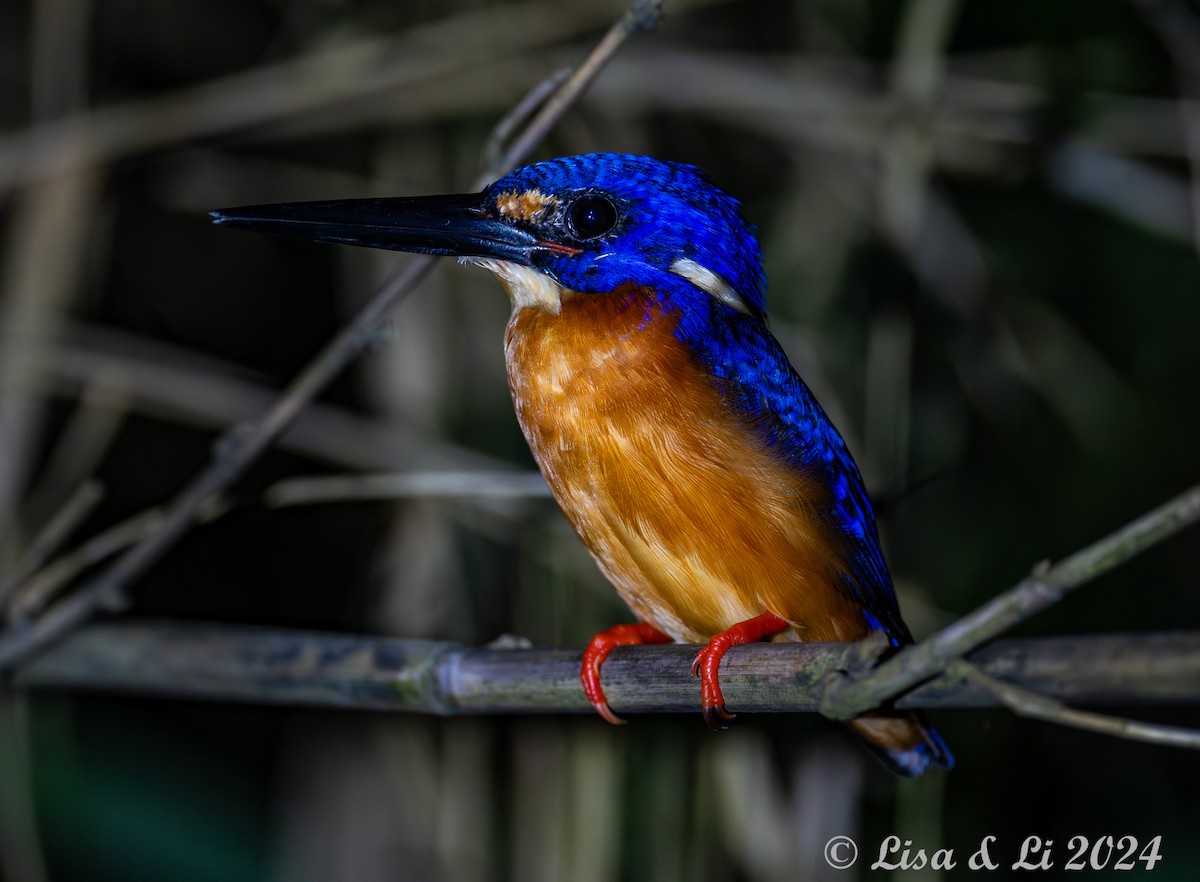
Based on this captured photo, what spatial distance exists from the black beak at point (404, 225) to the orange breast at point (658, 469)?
0.32ft

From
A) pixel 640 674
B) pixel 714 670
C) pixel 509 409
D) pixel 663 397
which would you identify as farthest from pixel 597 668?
pixel 509 409

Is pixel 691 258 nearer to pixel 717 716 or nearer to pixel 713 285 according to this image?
pixel 713 285

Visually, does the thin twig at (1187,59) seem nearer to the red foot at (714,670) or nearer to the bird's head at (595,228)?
the bird's head at (595,228)

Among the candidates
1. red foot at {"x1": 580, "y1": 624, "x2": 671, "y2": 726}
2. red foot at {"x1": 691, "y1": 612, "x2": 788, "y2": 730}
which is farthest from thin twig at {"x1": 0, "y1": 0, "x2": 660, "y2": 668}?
red foot at {"x1": 691, "y1": 612, "x2": 788, "y2": 730}

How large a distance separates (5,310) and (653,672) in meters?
2.48

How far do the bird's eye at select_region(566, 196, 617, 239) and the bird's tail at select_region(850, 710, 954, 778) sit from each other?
29.8 inches

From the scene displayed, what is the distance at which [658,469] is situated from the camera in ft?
4.72

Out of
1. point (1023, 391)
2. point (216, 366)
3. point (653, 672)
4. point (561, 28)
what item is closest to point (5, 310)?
point (216, 366)

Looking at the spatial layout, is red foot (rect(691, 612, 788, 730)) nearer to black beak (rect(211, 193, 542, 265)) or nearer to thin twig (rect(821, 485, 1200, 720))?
thin twig (rect(821, 485, 1200, 720))

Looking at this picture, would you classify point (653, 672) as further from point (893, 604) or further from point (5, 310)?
point (5, 310)

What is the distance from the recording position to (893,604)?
5.52 ft

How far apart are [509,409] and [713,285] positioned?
5.66ft
